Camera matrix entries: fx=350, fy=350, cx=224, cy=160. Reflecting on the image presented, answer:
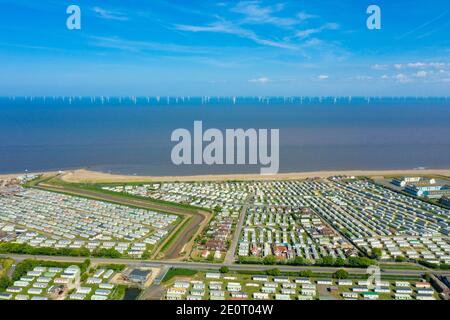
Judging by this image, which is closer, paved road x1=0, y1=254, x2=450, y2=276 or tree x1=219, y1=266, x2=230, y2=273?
tree x1=219, y1=266, x2=230, y2=273

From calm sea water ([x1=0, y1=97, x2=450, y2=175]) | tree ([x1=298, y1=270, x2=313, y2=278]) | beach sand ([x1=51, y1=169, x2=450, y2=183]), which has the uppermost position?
calm sea water ([x1=0, y1=97, x2=450, y2=175])

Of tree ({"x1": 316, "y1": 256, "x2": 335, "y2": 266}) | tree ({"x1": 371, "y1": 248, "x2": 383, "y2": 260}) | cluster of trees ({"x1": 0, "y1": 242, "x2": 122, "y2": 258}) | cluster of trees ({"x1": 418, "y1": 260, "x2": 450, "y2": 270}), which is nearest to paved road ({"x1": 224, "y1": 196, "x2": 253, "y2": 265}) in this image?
tree ({"x1": 316, "y1": 256, "x2": 335, "y2": 266})

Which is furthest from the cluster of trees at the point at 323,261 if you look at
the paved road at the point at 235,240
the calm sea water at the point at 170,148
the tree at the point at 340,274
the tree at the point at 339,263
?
the calm sea water at the point at 170,148

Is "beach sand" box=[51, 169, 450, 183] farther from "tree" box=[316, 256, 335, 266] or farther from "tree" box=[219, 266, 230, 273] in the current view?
"tree" box=[219, 266, 230, 273]

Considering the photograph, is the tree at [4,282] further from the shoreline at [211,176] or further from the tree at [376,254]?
the shoreline at [211,176]

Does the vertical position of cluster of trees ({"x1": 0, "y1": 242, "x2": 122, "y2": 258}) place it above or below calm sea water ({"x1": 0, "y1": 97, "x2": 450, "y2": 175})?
below

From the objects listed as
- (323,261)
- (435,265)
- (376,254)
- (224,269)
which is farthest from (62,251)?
(435,265)

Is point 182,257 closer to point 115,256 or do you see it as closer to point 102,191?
point 115,256

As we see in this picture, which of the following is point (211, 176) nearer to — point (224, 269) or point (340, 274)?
point (224, 269)

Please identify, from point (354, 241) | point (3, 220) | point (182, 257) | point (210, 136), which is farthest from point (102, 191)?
point (210, 136)
